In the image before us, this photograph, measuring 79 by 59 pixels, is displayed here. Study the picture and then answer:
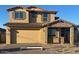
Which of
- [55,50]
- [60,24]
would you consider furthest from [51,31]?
[55,50]

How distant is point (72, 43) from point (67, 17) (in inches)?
18.0

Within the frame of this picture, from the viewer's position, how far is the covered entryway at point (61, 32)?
615 cm

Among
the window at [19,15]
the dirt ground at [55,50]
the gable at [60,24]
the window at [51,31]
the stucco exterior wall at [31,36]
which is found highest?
the window at [19,15]

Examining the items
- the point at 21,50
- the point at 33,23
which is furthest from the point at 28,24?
the point at 21,50

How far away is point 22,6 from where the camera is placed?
6.16 metres

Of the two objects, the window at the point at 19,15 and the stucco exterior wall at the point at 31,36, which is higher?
the window at the point at 19,15

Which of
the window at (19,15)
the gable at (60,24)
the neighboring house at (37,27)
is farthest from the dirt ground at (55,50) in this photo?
the window at (19,15)

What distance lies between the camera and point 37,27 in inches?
242

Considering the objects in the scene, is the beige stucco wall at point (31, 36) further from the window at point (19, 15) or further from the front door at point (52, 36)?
the window at point (19, 15)

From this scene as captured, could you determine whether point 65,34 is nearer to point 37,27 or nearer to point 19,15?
point 37,27

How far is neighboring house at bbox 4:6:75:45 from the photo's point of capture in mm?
6152

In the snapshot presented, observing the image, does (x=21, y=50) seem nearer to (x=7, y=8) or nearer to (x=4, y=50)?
(x=4, y=50)

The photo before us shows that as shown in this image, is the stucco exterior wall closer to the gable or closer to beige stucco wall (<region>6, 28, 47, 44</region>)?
beige stucco wall (<region>6, 28, 47, 44</region>)

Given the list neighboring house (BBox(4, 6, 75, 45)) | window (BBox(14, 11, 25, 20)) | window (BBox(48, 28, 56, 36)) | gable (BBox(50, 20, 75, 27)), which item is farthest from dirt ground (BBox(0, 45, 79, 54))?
window (BBox(14, 11, 25, 20))
